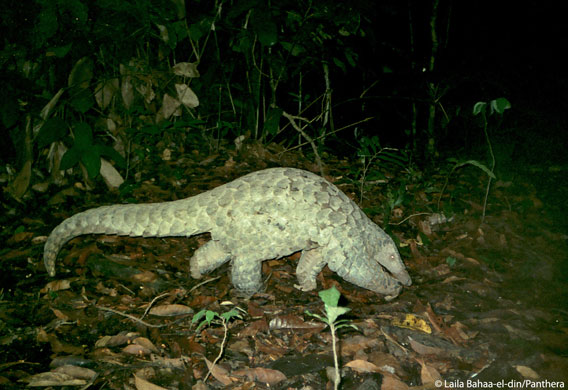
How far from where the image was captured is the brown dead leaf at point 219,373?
2289 mm

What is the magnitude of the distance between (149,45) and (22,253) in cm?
301

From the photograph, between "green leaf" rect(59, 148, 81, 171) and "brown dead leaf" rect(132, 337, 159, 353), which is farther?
"green leaf" rect(59, 148, 81, 171)

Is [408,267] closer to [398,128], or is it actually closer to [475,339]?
[475,339]

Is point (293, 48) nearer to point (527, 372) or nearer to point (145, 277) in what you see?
point (145, 277)

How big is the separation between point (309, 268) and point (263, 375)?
102 cm

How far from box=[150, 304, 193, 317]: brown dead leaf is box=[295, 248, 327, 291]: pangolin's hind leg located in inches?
36.5

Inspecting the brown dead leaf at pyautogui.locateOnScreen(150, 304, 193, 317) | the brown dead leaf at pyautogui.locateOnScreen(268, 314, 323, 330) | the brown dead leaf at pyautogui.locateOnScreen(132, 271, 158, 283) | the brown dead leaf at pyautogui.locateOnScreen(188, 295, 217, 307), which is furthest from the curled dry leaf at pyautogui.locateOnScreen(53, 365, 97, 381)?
the brown dead leaf at pyautogui.locateOnScreen(268, 314, 323, 330)

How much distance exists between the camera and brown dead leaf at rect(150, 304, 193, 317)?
9.35 feet

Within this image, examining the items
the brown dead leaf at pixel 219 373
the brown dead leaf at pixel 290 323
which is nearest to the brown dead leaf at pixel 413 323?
the brown dead leaf at pixel 290 323

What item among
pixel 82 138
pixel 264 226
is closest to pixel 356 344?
pixel 264 226

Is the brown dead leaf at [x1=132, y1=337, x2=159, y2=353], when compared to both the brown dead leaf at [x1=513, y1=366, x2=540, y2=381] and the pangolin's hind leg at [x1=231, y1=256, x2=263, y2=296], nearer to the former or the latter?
the pangolin's hind leg at [x1=231, y1=256, x2=263, y2=296]

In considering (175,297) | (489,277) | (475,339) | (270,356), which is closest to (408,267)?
(489,277)

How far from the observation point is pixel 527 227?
4586 mm

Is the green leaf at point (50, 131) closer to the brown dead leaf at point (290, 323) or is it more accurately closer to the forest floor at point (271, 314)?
the forest floor at point (271, 314)
